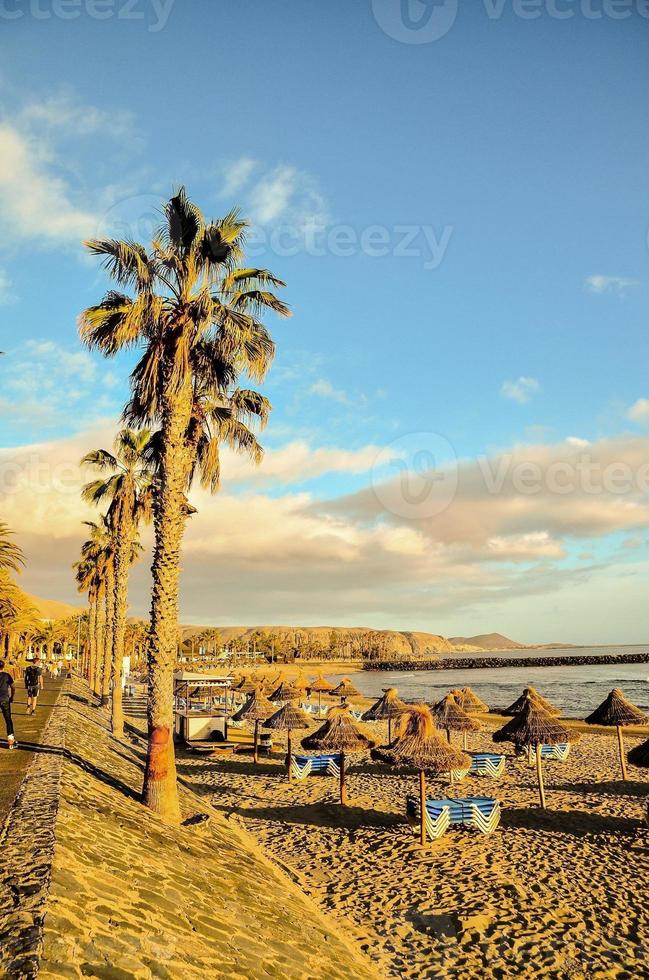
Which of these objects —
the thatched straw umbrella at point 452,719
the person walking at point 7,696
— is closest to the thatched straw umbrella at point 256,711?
the thatched straw umbrella at point 452,719

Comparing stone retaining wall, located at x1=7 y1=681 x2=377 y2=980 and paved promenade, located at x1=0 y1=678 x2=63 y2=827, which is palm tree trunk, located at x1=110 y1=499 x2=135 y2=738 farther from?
stone retaining wall, located at x1=7 y1=681 x2=377 y2=980

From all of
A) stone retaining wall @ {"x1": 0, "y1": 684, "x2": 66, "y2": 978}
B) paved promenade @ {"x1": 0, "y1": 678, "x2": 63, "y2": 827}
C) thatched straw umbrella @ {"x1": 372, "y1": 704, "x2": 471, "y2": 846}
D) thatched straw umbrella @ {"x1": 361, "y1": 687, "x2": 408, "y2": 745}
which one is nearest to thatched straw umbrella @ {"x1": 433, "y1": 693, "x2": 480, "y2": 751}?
thatched straw umbrella @ {"x1": 361, "y1": 687, "x2": 408, "y2": 745}

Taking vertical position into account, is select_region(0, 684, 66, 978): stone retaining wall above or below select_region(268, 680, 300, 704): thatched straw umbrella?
above

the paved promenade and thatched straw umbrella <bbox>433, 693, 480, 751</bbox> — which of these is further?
thatched straw umbrella <bbox>433, 693, 480, 751</bbox>

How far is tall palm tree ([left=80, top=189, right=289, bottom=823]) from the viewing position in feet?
36.1

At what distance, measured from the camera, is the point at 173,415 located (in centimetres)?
1138

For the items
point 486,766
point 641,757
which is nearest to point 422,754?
point 641,757

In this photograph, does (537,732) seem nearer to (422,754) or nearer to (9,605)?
(422,754)

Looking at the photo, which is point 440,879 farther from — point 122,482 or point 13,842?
point 122,482

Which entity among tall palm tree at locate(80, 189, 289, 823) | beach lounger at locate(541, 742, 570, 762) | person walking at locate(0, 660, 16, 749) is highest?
tall palm tree at locate(80, 189, 289, 823)

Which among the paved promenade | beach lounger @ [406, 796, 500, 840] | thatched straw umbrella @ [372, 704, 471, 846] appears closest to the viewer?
the paved promenade

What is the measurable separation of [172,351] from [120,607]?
1476 cm

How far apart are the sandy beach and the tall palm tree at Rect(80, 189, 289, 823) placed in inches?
155

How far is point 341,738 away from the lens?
52.0 ft
